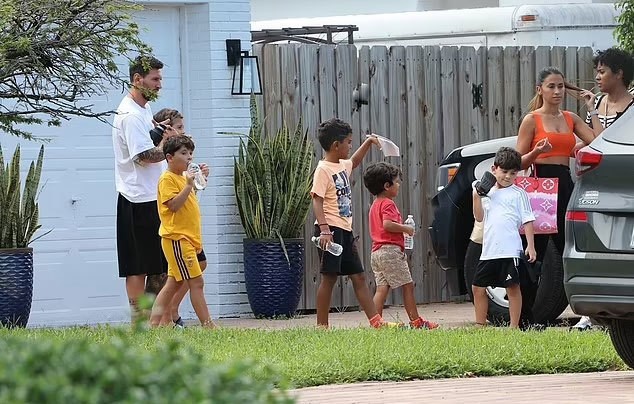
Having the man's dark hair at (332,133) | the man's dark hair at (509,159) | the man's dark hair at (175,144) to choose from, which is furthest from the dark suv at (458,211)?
the man's dark hair at (175,144)

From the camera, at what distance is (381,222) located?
36.8 ft

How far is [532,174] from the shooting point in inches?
434

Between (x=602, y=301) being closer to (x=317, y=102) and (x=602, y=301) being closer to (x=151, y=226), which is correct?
(x=151, y=226)

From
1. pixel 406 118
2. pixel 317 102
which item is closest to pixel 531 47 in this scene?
pixel 406 118

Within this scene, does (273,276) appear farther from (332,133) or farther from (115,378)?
(115,378)

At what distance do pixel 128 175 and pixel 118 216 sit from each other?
0.32 metres

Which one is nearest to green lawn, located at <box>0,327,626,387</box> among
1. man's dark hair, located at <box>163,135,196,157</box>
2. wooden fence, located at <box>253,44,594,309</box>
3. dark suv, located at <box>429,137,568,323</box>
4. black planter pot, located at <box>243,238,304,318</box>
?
man's dark hair, located at <box>163,135,196,157</box>

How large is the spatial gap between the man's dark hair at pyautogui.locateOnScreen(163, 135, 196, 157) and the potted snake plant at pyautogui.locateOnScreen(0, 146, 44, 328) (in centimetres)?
124

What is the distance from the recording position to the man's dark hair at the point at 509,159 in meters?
10.7

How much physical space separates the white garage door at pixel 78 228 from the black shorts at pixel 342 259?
221 centimetres

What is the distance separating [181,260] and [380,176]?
1.73m

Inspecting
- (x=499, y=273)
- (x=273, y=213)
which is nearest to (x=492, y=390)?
(x=499, y=273)

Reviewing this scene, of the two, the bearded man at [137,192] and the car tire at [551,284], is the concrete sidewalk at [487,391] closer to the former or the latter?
the car tire at [551,284]

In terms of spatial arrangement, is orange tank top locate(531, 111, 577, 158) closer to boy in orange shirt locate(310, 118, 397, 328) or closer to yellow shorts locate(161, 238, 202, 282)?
boy in orange shirt locate(310, 118, 397, 328)
